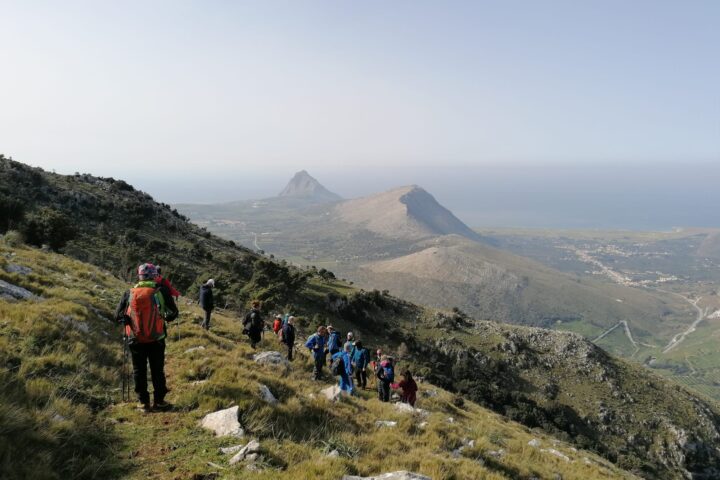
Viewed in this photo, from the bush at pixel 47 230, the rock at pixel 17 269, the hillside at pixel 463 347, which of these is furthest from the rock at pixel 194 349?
the bush at pixel 47 230

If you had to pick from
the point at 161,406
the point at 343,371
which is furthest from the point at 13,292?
the point at 343,371

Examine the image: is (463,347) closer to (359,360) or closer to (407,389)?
(359,360)

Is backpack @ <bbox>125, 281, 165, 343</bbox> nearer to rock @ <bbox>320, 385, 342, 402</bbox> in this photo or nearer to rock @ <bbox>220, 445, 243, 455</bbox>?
rock @ <bbox>220, 445, 243, 455</bbox>

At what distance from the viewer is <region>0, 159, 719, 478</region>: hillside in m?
49.0

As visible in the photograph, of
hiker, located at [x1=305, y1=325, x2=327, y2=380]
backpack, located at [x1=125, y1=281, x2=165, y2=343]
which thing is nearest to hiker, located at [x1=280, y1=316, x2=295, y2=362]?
hiker, located at [x1=305, y1=325, x2=327, y2=380]

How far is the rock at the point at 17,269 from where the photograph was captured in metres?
15.4

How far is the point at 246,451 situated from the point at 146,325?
3240 mm

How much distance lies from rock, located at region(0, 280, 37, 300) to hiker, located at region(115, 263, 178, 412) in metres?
6.96

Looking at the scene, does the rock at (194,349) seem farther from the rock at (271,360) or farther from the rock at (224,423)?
the rock at (224,423)

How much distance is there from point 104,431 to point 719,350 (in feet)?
Answer: 795

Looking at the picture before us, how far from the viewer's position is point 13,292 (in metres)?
12.7

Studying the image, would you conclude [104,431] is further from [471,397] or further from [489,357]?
[489,357]

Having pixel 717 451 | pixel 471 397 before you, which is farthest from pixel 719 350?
pixel 471 397

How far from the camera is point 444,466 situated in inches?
340
